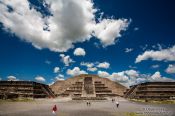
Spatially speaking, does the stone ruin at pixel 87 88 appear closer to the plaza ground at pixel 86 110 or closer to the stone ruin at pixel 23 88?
the stone ruin at pixel 23 88

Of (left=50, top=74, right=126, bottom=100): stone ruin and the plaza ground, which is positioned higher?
(left=50, top=74, right=126, bottom=100): stone ruin

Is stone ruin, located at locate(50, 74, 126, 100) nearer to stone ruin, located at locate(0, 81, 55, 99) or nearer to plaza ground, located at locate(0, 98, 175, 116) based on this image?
stone ruin, located at locate(0, 81, 55, 99)

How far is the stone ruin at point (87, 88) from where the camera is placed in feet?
274

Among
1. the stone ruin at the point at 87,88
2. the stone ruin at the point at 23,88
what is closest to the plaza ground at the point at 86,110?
the stone ruin at the point at 23,88

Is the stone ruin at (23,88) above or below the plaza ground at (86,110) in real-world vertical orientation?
above

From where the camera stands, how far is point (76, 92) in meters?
86.9

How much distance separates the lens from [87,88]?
305 ft

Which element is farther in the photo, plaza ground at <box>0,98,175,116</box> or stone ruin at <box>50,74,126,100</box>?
stone ruin at <box>50,74,126,100</box>

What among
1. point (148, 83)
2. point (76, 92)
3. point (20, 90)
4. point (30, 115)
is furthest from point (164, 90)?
point (30, 115)

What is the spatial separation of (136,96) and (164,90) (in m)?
10.1

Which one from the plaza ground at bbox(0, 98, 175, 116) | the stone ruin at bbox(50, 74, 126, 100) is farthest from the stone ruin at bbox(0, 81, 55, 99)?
the plaza ground at bbox(0, 98, 175, 116)

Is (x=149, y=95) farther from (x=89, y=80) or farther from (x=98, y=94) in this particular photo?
(x=89, y=80)

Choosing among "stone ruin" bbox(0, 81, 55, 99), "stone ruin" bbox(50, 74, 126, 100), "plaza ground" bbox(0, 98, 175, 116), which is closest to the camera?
"plaza ground" bbox(0, 98, 175, 116)

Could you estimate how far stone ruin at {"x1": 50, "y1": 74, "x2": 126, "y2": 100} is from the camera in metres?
83.5
